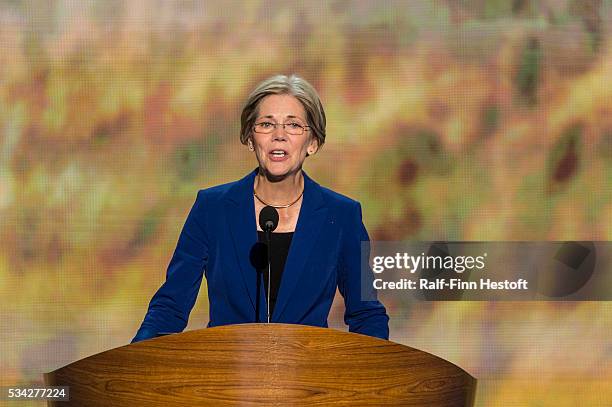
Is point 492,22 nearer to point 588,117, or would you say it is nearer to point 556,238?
Answer: point 588,117

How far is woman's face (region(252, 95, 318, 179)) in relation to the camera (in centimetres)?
257

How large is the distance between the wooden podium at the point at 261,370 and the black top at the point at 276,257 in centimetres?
79

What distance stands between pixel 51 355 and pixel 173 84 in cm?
120

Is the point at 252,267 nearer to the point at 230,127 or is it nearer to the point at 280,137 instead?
the point at 280,137

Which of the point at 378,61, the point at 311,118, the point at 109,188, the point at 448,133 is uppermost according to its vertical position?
the point at 378,61

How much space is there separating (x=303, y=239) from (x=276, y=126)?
315mm

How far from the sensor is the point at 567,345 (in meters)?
3.95

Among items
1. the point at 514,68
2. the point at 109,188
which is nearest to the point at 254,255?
the point at 109,188

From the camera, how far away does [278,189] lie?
267cm

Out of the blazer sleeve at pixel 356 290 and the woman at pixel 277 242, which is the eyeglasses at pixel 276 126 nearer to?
the woman at pixel 277 242

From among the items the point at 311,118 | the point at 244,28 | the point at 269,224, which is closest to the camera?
the point at 269,224

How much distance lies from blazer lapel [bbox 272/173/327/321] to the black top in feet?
0.15

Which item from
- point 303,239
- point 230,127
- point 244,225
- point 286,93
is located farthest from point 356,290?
point 230,127
